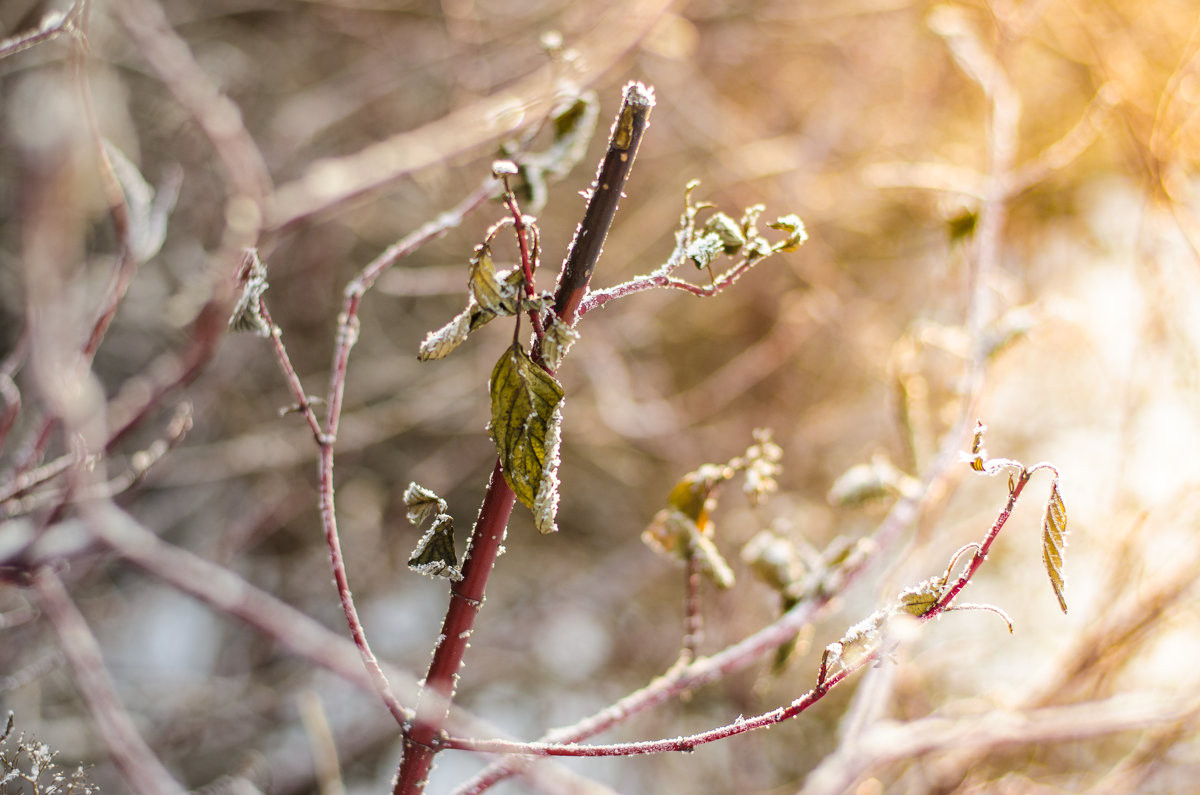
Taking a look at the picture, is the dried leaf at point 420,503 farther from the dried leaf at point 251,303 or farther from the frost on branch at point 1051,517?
the frost on branch at point 1051,517

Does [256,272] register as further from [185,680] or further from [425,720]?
[185,680]

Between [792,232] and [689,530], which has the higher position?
[792,232]

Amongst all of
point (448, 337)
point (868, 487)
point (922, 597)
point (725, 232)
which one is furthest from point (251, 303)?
point (868, 487)

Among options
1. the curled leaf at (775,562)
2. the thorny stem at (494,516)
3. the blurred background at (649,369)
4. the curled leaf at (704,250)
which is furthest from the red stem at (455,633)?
the blurred background at (649,369)

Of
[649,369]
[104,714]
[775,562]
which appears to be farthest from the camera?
[649,369]

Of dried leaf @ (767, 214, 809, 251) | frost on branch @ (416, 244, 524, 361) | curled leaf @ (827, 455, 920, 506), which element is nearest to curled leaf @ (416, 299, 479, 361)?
frost on branch @ (416, 244, 524, 361)

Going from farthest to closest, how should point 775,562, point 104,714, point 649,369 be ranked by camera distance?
point 649,369 → point 775,562 → point 104,714

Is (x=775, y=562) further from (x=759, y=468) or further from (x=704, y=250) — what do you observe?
(x=704, y=250)
